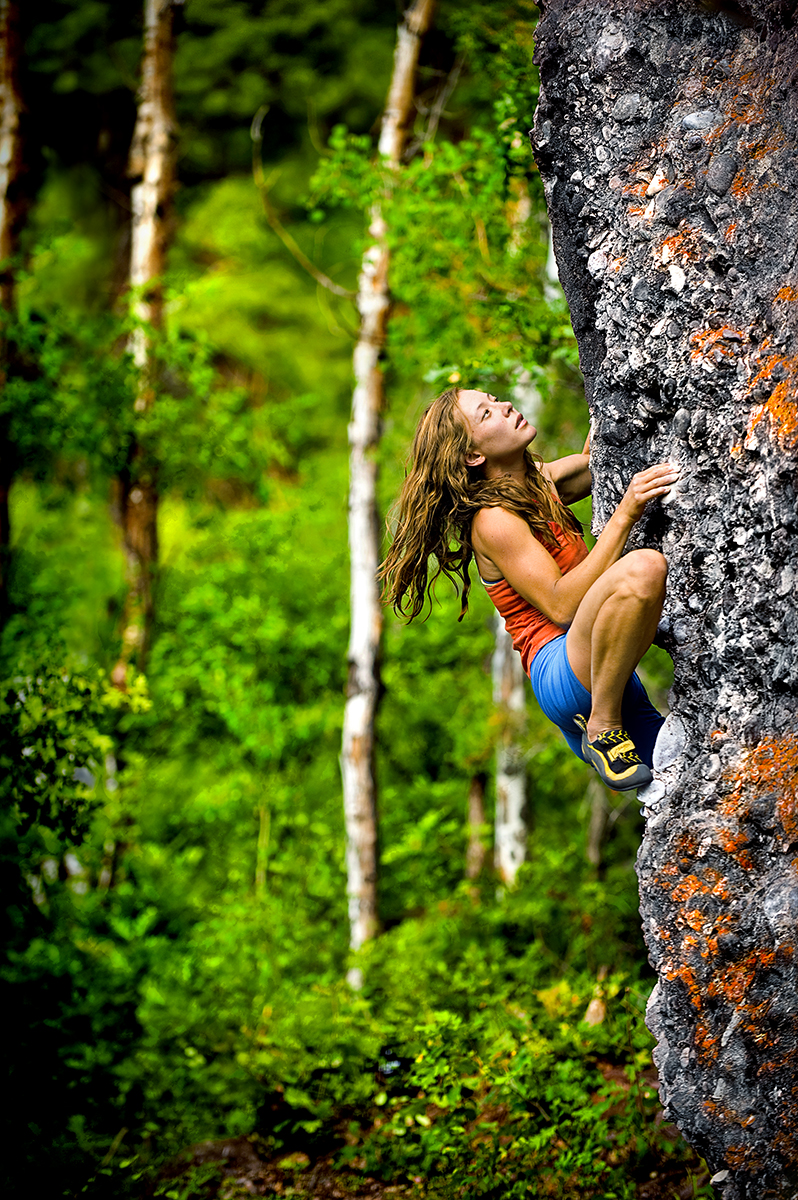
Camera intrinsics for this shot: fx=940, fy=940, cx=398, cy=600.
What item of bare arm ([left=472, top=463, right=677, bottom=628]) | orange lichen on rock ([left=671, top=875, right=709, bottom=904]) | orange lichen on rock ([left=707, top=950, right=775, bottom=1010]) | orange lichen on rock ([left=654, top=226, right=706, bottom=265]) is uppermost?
orange lichen on rock ([left=654, top=226, right=706, bottom=265])

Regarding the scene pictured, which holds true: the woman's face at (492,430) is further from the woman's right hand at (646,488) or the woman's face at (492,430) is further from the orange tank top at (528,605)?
the woman's right hand at (646,488)

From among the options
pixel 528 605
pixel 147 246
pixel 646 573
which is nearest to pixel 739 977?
pixel 646 573

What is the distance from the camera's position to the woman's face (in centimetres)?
349

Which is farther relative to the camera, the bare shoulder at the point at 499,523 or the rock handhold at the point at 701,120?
the bare shoulder at the point at 499,523

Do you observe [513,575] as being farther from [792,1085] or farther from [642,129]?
[792,1085]

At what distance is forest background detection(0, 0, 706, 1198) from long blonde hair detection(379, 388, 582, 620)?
1.59 meters

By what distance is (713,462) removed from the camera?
2.85 metres

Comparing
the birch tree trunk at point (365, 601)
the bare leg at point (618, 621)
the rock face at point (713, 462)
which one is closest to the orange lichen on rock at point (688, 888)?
the rock face at point (713, 462)

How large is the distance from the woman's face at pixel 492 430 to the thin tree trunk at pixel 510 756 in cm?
496

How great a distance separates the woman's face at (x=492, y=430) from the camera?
11.4 feet

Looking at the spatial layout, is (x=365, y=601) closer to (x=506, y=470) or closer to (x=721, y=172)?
(x=506, y=470)

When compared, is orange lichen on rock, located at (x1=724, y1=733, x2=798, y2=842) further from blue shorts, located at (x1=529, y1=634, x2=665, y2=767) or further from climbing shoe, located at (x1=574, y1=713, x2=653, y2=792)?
blue shorts, located at (x1=529, y1=634, x2=665, y2=767)

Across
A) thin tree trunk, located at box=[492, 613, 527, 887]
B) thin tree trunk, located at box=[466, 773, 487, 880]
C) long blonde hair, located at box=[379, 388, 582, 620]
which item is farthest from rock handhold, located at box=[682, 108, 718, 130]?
thin tree trunk, located at box=[466, 773, 487, 880]

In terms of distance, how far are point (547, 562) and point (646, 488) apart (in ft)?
1.63
